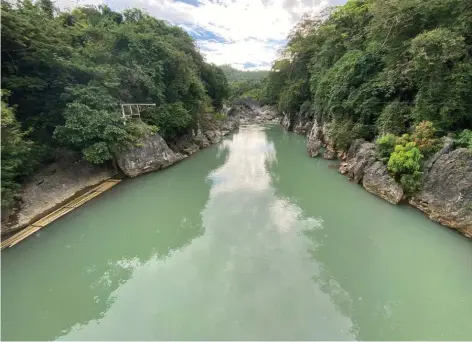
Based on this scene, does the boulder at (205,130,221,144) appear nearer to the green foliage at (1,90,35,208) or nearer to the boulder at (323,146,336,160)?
the boulder at (323,146,336,160)

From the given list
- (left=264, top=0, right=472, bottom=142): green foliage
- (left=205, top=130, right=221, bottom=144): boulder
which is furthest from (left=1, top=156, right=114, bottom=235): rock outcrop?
(left=264, top=0, right=472, bottom=142): green foliage

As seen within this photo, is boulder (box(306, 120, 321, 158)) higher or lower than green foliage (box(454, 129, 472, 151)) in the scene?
lower

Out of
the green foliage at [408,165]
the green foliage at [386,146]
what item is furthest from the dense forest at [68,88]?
the green foliage at [408,165]

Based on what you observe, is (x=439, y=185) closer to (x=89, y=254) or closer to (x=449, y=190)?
(x=449, y=190)

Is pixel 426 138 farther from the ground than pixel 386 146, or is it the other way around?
pixel 426 138

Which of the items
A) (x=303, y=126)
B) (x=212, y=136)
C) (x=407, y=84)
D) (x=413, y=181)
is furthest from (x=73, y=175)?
(x=303, y=126)

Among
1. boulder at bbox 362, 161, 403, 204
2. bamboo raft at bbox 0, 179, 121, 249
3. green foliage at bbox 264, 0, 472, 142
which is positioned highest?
green foliage at bbox 264, 0, 472, 142

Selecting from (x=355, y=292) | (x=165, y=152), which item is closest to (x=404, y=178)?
(x=355, y=292)
